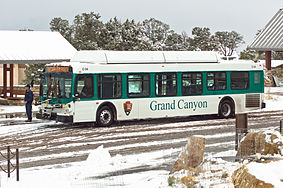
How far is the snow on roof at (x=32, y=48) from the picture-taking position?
33.5 metres

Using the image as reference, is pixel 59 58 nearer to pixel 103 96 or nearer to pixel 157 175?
pixel 103 96

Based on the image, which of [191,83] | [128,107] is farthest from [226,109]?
[128,107]

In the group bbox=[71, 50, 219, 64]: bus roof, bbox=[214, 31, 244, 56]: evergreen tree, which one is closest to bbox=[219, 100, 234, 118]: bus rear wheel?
bbox=[71, 50, 219, 64]: bus roof

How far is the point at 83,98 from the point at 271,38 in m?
35.9

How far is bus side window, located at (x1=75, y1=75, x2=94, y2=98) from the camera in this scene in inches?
789

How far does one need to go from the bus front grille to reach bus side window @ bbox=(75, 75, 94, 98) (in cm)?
786

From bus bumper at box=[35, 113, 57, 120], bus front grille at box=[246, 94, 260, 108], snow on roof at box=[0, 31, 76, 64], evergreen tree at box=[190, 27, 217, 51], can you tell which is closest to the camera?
bus bumper at box=[35, 113, 57, 120]

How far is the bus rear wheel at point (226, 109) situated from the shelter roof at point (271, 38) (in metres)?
27.8

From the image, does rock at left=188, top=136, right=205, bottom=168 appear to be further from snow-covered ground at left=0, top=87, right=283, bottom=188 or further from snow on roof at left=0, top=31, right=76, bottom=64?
snow on roof at left=0, top=31, right=76, bottom=64

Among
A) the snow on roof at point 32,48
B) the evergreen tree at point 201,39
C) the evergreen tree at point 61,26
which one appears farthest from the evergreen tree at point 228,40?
the snow on roof at point 32,48

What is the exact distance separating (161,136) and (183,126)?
3.10 metres

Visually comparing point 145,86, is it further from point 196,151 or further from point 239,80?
point 196,151

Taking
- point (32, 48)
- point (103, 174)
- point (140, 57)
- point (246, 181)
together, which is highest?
Result: point (32, 48)

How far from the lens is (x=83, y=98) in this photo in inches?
794
